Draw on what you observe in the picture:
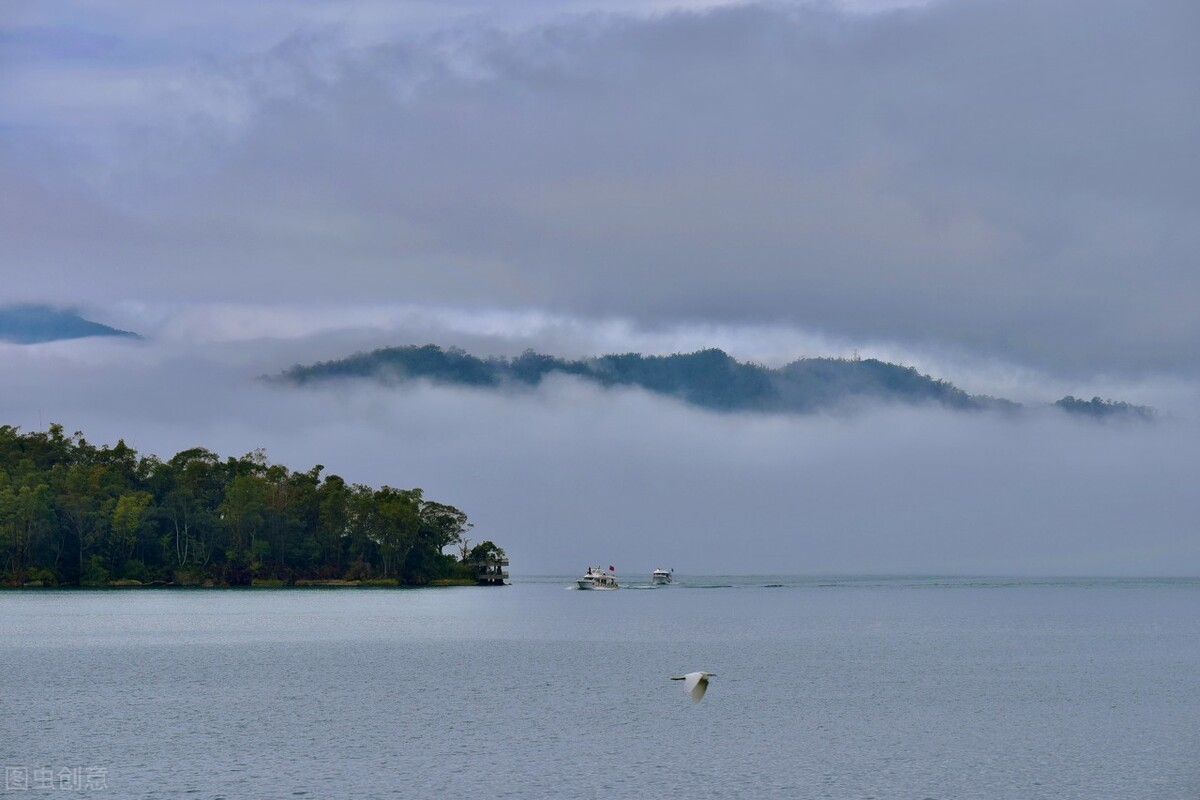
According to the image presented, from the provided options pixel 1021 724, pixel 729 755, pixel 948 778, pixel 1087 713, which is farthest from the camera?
pixel 1087 713

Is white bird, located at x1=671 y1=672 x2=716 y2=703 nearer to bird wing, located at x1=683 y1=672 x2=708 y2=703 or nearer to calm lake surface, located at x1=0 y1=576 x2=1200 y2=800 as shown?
bird wing, located at x1=683 y1=672 x2=708 y2=703

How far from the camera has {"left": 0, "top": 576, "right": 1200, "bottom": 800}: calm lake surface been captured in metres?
54.6

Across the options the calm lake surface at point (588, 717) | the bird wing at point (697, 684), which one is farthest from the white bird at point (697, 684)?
the calm lake surface at point (588, 717)

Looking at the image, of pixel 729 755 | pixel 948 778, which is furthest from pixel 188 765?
pixel 948 778

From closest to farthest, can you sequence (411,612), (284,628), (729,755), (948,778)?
1. (948,778)
2. (729,755)
3. (284,628)
4. (411,612)

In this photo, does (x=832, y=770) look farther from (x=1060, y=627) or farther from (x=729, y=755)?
(x=1060, y=627)

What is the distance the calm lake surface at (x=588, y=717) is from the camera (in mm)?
54562

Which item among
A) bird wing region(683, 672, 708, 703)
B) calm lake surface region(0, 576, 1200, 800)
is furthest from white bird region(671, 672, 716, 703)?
calm lake surface region(0, 576, 1200, 800)

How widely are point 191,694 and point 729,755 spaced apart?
39.0 metres

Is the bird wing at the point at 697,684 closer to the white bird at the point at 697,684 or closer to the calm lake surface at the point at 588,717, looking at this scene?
the white bird at the point at 697,684

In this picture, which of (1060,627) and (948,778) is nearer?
(948,778)

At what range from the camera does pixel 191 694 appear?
270 ft

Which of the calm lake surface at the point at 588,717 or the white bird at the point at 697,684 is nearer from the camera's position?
the calm lake surface at the point at 588,717

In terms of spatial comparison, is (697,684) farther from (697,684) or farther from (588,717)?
(588,717)
